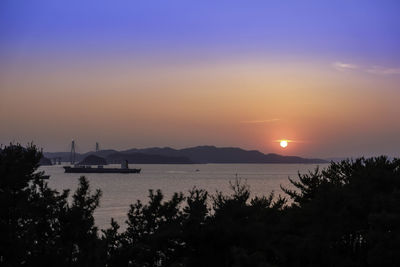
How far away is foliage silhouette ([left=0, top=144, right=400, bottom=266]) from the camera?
16.8 meters

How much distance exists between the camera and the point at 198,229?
671 inches

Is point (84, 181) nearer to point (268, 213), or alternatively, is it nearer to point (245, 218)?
point (245, 218)

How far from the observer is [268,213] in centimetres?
2361

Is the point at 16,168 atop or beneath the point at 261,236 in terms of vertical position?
atop

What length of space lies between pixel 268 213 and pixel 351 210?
12.7 feet

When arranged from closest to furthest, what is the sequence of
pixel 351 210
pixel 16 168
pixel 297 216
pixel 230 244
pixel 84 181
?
pixel 230 244 < pixel 16 168 < pixel 84 181 < pixel 351 210 < pixel 297 216

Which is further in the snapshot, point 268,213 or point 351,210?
point 268,213

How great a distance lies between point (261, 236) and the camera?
17281mm

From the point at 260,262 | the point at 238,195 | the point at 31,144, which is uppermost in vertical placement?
the point at 31,144

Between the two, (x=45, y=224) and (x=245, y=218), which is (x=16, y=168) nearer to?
(x=45, y=224)

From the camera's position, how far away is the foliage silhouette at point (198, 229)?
16844 mm

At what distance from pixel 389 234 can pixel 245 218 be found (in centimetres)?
475

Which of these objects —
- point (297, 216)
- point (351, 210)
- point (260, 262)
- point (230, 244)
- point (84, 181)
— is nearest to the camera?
point (260, 262)

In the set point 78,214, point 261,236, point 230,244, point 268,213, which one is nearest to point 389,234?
point 261,236
